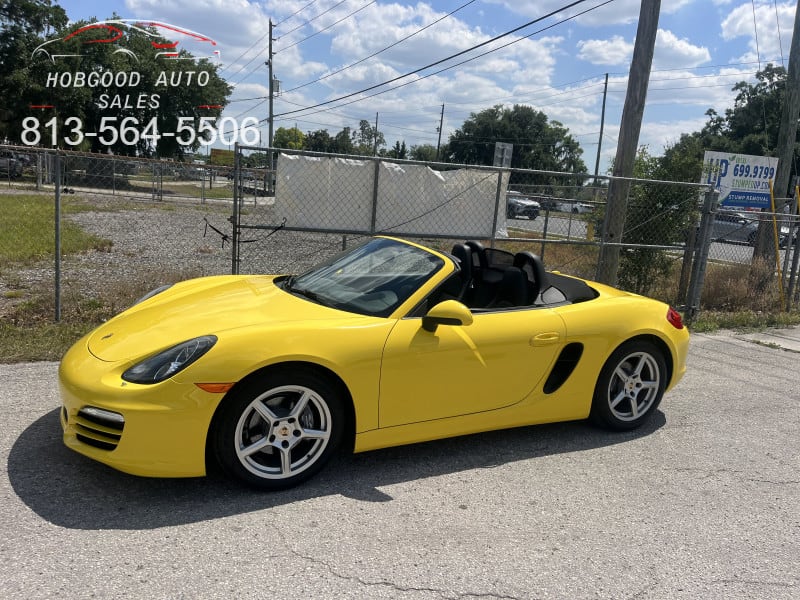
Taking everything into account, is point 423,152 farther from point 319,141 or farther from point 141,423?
point 141,423

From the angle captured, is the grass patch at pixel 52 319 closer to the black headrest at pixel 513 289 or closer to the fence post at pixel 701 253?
the black headrest at pixel 513 289

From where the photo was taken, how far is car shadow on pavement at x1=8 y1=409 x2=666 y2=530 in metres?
2.90

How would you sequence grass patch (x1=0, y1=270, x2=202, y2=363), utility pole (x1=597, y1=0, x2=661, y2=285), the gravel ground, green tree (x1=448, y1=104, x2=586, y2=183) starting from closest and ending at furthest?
grass patch (x1=0, y1=270, x2=202, y2=363), the gravel ground, utility pole (x1=597, y1=0, x2=661, y2=285), green tree (x1=448, y1=104, x2=586, y2=183)

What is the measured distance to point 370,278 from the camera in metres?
3.96

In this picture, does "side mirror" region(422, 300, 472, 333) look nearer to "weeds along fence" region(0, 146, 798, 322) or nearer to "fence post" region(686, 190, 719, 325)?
"weeds along fence" region(0, 146, 798, 322)

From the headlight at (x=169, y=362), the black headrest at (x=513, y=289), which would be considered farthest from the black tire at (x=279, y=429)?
the black headrest at (x=513, y=289)

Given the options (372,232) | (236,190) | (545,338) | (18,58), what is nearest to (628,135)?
(372,232)

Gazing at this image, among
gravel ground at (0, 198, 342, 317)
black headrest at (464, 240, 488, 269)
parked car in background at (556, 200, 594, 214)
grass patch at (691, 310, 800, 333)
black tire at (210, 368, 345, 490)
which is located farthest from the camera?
parked car in background at (556, 200, 594, 214)

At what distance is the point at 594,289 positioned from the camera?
15.3 ft

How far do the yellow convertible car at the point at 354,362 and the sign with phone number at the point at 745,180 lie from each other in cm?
966

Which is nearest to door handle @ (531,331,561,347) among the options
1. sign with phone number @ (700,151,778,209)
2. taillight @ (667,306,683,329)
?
taillight @ (667,306,683,329)

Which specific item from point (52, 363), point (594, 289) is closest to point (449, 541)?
point (594, 289)

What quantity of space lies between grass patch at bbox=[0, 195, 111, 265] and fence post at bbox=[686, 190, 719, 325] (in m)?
10.1

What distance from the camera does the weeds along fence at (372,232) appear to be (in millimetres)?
6512
